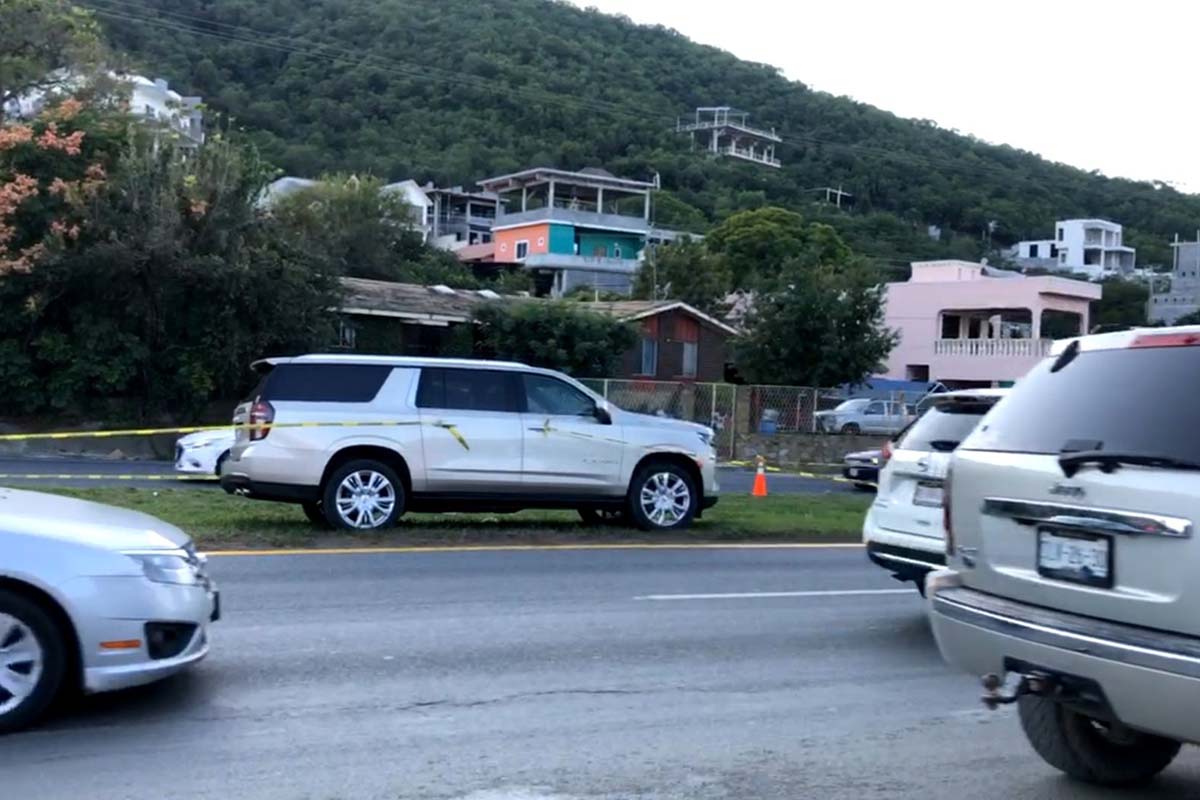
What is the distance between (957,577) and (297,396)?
9.24 meters

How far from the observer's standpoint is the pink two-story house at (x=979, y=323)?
51.1 metres

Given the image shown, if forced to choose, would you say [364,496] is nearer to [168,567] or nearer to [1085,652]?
[168,567]

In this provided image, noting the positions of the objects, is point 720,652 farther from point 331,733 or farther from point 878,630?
point 331,733

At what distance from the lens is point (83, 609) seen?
21.7 feet

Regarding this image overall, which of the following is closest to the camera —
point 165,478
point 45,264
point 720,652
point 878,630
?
point 720,652

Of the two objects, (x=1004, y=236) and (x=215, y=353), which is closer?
(x=215, y=353)

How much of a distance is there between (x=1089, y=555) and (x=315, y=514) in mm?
10815

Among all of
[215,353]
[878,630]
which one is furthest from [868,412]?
[878,630]

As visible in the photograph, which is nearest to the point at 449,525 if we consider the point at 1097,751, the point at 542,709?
the point at 542,709

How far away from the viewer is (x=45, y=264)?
3020 cm

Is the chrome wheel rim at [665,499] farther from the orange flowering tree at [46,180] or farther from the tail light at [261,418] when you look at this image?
the orange flowering tree at [46,180]

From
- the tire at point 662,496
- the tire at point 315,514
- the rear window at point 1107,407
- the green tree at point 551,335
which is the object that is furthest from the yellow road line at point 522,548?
the green tree at point 551,335

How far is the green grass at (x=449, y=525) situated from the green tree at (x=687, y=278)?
126 feet

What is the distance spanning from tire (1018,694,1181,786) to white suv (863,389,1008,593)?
10.7 feet
